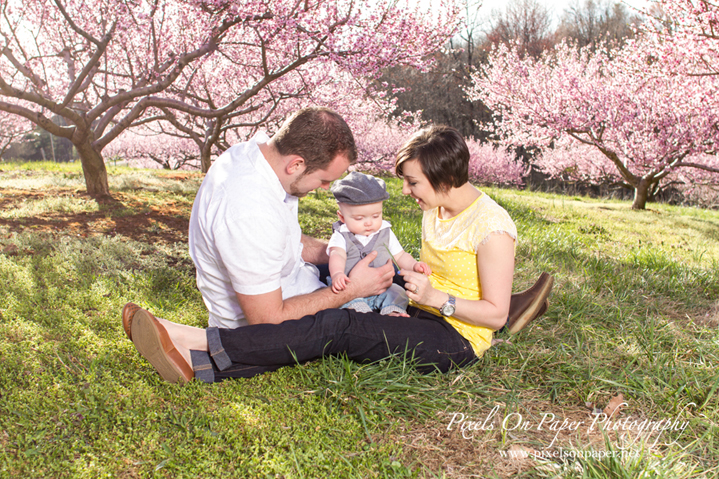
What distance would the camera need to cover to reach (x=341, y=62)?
23.0 feet

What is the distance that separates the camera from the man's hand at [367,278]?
2.67m

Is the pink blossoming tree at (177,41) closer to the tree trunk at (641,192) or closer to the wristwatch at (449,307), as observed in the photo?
the wristwatch at (449,307)

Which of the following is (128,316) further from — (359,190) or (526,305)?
(526,305)

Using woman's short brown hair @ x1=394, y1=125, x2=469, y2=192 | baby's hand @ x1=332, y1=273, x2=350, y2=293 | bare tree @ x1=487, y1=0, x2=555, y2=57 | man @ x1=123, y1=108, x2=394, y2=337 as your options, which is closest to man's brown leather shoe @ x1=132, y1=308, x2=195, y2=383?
man @ x1=123, y1=108, x2=394, y2=337

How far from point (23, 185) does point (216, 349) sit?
7851 mm

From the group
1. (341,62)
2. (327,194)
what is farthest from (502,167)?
(341,62)

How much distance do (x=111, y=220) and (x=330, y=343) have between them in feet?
15.1

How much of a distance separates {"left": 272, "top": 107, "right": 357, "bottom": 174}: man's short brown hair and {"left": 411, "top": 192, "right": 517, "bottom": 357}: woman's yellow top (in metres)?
0.76

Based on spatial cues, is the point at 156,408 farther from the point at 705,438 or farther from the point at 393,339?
the point at 705,438

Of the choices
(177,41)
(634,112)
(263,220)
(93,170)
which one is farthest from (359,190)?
(634,112)

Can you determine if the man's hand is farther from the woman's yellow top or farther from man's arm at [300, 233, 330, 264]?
man's arm at [300, 233, 330, 264]

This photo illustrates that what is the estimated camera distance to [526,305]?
291 centimetres

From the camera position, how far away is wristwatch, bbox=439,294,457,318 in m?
2.36

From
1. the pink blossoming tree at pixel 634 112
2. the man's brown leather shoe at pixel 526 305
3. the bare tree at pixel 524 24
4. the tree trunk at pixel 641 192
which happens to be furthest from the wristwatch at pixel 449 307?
the bare tree at pixel 524 24
